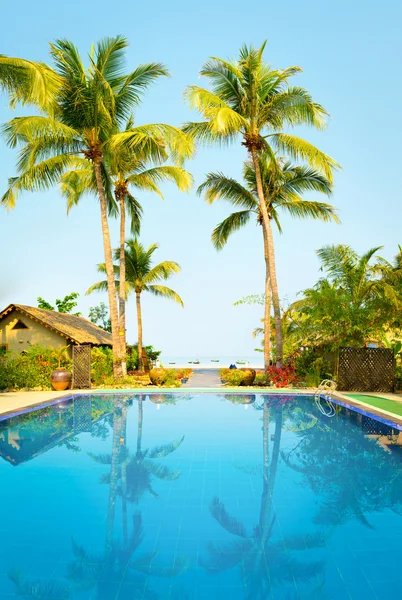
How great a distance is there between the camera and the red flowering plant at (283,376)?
15666 mm

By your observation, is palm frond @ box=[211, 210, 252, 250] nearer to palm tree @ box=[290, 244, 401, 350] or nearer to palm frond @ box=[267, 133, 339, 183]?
palm frond @ box=[267, 133, 339, 183]

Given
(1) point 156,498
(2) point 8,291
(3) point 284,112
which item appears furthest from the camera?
(2) point 8,291

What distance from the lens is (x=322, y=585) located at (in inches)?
124

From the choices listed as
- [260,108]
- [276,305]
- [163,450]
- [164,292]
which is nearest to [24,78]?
[163,450]

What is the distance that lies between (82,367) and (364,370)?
8.91 meters

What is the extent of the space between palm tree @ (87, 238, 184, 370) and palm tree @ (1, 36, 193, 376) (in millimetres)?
10380

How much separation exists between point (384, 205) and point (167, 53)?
12.9 m

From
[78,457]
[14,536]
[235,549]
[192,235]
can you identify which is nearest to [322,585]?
[235,549]

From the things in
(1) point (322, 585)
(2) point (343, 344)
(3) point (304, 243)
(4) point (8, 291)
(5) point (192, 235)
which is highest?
(5) point (192, 235)

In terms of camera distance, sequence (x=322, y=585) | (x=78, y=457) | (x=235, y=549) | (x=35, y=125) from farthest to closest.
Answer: (x=35, y=125), (x=78, y=457), (x=235, y=549), (x=322, y=585)

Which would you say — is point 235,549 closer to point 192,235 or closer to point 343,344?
point 343,344

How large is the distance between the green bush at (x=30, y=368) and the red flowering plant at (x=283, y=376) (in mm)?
6889

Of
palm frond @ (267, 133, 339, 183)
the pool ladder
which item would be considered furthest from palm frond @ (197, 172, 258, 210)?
the pool ladder

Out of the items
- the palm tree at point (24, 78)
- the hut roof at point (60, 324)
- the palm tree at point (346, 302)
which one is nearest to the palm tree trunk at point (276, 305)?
the palm tree at point (346, 302)
